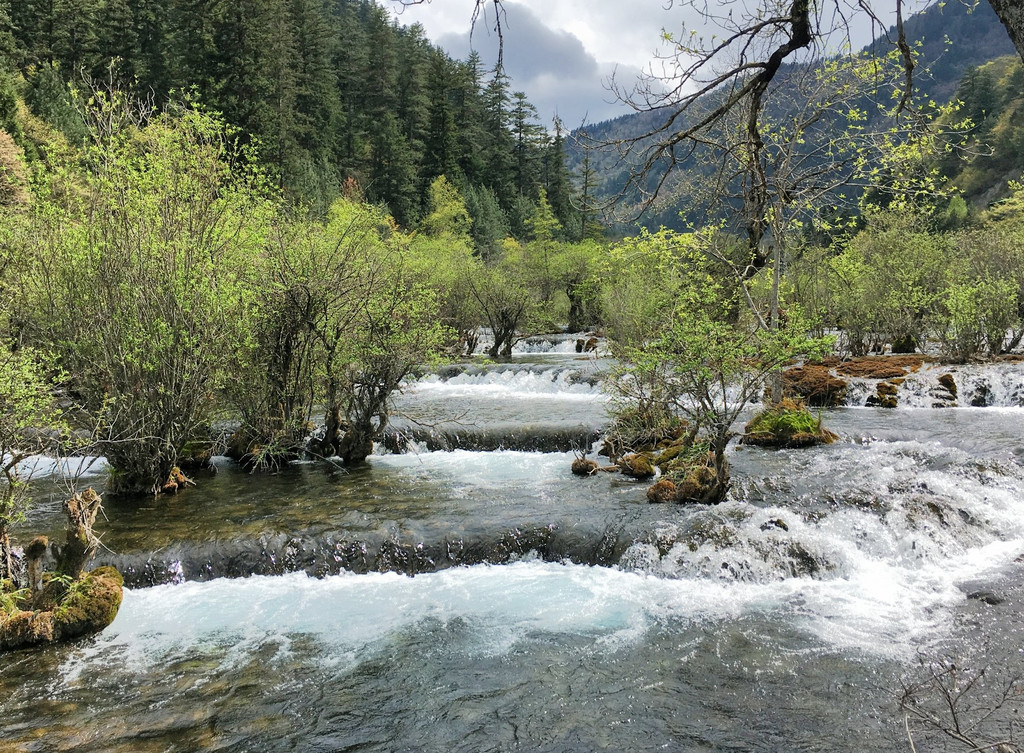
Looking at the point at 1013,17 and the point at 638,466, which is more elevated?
the point at 1013,17

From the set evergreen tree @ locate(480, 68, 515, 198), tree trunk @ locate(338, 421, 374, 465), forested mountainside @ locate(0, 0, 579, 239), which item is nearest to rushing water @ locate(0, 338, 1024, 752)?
tree trunk @ locate(338, 421, 374, 465)

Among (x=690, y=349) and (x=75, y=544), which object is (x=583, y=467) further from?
(x=75, y=544)

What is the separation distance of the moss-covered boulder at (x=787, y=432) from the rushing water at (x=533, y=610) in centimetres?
76

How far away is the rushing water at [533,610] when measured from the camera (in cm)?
466

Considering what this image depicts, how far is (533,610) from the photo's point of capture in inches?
263

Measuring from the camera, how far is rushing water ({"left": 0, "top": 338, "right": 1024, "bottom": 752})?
4.66 m

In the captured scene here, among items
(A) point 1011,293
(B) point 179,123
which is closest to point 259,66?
(B) point 179,123

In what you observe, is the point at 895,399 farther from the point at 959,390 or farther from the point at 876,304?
the point at 876,304

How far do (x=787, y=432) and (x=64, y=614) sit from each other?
1188cm

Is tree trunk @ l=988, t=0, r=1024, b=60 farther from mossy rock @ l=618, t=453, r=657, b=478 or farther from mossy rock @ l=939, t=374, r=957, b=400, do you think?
mossy rock @ l=939, t=374, r=957, b=400

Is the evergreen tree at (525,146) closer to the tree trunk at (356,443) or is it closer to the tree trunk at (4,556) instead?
A: the tree trunk at (356,443)

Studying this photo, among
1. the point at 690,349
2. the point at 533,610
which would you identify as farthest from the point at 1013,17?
the point at 690,349

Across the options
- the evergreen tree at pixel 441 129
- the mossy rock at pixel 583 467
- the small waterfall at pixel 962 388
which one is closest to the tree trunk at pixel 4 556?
the mossy rock at pixel 583 467

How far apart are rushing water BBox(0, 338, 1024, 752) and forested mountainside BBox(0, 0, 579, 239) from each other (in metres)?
17.6
